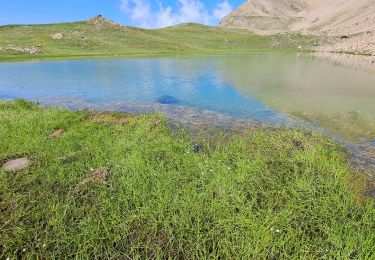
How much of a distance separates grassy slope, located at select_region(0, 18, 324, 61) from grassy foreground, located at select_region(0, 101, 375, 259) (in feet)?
224

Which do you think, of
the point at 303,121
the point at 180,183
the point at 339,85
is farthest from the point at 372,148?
the point at 339,85

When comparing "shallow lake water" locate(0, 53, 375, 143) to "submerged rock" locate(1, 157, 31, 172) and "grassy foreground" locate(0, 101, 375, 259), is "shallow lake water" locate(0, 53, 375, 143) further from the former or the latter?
"submerged rock" locate(1, 157, 31, 172)

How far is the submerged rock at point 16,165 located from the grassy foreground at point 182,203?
0.88ft

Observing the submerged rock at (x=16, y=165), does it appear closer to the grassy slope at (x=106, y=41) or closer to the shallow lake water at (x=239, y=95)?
the shallow lake water at (x=239, y=95)

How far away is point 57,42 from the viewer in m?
89.2

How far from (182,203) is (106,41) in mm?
98610

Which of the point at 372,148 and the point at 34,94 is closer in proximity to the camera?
the point at 372,148

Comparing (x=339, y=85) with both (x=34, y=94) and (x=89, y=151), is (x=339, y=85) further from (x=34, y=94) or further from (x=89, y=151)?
(x=34, y=94)

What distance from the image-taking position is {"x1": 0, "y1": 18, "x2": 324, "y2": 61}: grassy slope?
8175 cm

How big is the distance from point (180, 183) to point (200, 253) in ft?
8.02

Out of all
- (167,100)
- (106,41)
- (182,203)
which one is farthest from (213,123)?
(106,41)

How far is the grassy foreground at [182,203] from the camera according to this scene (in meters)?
5.86

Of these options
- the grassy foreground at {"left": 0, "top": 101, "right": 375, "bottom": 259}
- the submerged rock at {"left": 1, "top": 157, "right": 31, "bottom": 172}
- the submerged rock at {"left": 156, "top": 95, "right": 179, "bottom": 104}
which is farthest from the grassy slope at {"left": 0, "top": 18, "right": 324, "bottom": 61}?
the grassy foreground at {"left": 0, "top": 101, "right": 375, "bottom": 259}

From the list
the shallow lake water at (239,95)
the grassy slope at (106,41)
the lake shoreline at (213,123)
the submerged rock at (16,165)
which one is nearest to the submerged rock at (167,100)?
the shallow lake water at (239,95)
